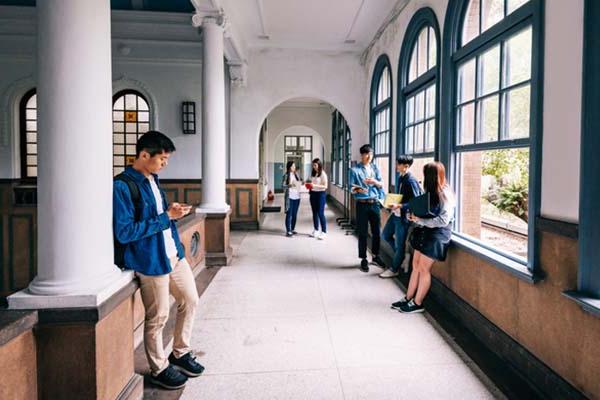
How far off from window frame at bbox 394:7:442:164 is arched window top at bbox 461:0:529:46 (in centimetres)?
38

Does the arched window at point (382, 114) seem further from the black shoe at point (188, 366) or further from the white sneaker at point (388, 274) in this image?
the black shoe at point (188, 366)

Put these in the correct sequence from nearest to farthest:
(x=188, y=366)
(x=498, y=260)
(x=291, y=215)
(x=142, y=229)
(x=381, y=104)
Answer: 1. (x=142, y=229)
2. (x=188, y=366)
3. (x=498, y=260)
4. (x=381, y=104)
5. (x=291, y=215)

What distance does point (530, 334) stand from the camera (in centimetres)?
262

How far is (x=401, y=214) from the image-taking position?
15.6 feet

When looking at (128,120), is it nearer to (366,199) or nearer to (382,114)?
(382,114)

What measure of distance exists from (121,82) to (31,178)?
2696 mm

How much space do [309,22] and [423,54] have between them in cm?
275

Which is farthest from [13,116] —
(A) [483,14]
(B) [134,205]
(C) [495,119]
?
(C) [495,119]

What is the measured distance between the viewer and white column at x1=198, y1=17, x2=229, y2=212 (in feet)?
18.9

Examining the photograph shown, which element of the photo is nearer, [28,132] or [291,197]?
[291,197]

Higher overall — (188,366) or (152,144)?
(152,144)

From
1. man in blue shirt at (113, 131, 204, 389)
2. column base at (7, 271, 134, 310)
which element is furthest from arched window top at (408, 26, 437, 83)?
column base at (7, 271, 134, 310)

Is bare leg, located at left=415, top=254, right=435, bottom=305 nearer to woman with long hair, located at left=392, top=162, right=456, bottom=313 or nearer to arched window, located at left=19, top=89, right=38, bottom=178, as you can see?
woman with long hair, located at left=392, top=162, right=456, bottom=313

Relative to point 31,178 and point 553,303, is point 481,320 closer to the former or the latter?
point 553,303
